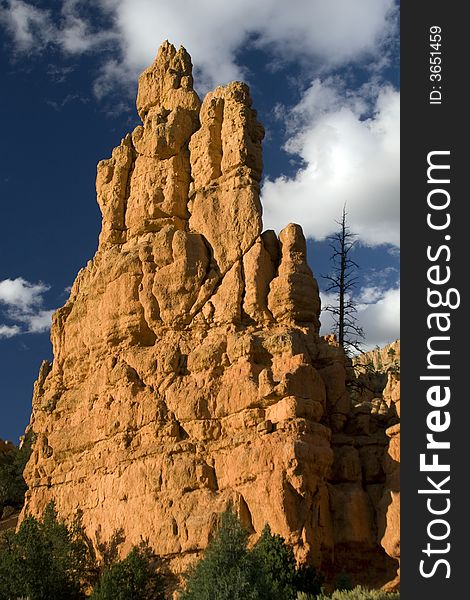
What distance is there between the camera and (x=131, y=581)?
3419 centimetres

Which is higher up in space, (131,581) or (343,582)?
(343,582)

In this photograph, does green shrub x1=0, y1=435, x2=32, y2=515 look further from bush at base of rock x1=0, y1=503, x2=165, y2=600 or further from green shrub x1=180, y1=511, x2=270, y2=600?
green shrub x1=180, y1=511, x2=270, y2=600

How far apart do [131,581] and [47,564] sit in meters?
5.80

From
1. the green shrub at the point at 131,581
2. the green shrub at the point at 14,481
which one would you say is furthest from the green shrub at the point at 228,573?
the green shrub at the point at 14,481

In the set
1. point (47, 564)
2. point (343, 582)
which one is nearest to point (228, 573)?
point (343, 582)

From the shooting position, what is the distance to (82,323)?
4559 cm

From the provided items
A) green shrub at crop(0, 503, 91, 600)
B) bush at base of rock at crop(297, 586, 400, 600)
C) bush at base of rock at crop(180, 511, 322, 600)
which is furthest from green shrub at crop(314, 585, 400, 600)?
green shrub at crop(0, 503, 91, 600)

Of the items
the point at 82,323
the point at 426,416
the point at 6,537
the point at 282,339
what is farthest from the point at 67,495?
the point at 426,416

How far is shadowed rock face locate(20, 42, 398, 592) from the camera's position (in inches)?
1377

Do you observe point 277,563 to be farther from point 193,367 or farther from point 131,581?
point 193,367

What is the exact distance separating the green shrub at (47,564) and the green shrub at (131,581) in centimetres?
293

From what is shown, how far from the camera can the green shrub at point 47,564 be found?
123 ft

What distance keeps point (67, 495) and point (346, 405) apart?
547 inches

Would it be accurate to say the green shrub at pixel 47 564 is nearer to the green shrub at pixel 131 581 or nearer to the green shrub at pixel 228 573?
the green shrub at pixel 131 581
